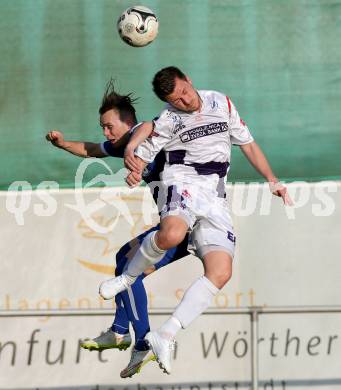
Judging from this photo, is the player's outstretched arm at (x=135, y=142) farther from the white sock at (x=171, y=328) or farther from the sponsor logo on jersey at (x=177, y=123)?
the white sock at (x=171, y=328)

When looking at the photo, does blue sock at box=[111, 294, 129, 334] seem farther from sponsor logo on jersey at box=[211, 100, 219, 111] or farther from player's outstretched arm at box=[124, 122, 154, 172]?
sponsor logo on jersey at box=[211, 100, 219, 111]

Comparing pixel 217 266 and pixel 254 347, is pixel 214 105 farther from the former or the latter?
pixel 254 347

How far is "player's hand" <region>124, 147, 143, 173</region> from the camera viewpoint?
620cm

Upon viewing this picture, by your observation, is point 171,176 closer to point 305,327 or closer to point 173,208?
point 173,208

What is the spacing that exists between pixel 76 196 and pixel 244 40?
168 centimetres

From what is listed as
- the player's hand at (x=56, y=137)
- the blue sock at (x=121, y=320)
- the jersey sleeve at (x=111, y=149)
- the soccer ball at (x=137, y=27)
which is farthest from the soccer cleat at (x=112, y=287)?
the soccer ball at (x=137, y=27)

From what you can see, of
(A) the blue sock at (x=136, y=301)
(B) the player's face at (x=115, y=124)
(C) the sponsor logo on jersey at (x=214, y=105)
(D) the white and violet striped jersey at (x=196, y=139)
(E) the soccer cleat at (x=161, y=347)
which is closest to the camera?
(E) the soccer cleat at (x=161, y=347)

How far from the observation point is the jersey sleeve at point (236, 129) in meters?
6.61

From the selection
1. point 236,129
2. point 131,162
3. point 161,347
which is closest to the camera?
point 161,347

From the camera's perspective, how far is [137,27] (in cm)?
697

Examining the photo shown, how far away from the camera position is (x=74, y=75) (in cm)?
845

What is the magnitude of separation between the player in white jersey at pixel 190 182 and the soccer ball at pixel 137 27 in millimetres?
637

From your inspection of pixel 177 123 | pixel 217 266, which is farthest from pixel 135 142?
pixel 217 266

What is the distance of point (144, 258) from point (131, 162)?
1.84ft
